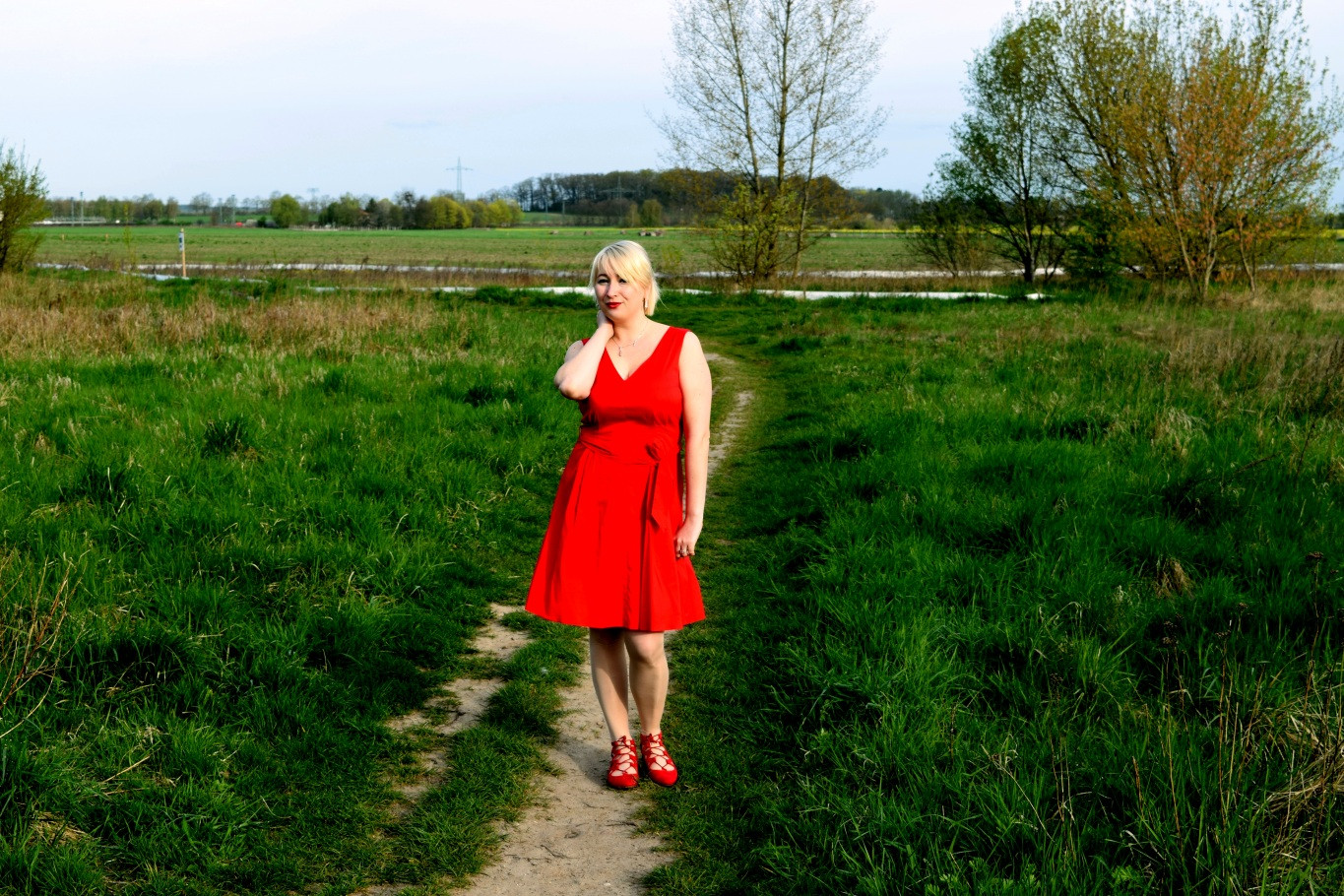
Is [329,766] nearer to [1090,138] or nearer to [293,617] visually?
[293,617]

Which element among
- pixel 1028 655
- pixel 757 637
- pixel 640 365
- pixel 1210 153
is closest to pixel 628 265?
pixel 640 365

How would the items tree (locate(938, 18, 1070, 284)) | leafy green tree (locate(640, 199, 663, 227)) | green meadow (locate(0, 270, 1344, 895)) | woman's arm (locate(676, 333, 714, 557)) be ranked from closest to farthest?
1. green meadow (locate(0, 270, 1344, 895))
2. woman's arm (locate(676, 333, 714, 557))
3. tree (locate(938, 18, 1070, 284))
4. leafy green tree (locate(640, 199, 663, 227))

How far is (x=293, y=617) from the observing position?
502 cm

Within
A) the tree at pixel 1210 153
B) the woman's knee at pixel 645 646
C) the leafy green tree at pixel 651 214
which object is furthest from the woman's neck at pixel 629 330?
the leafy green tree at pixel 651 214

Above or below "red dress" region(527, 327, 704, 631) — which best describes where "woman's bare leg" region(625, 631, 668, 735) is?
below

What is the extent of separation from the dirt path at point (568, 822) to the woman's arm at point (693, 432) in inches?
40.8

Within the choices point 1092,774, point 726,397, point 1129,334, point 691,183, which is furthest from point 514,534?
point 691,183

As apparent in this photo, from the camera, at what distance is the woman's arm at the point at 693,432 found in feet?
12.7

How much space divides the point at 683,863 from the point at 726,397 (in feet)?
30.4

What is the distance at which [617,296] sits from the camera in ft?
12.3

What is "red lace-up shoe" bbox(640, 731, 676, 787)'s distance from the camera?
12.9ft

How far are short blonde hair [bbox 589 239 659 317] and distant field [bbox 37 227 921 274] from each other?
2493 centimetres

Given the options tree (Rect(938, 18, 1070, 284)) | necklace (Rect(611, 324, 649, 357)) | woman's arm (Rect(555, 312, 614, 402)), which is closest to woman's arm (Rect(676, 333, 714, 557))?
necklace (Rect(611, 324, 649, 357))

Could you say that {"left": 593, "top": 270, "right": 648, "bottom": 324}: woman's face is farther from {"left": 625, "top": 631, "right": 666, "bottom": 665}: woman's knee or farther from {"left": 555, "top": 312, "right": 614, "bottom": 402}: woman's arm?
{"left": 625, "top": 631, "right": 666, "bottom": 665}: woman's knee
